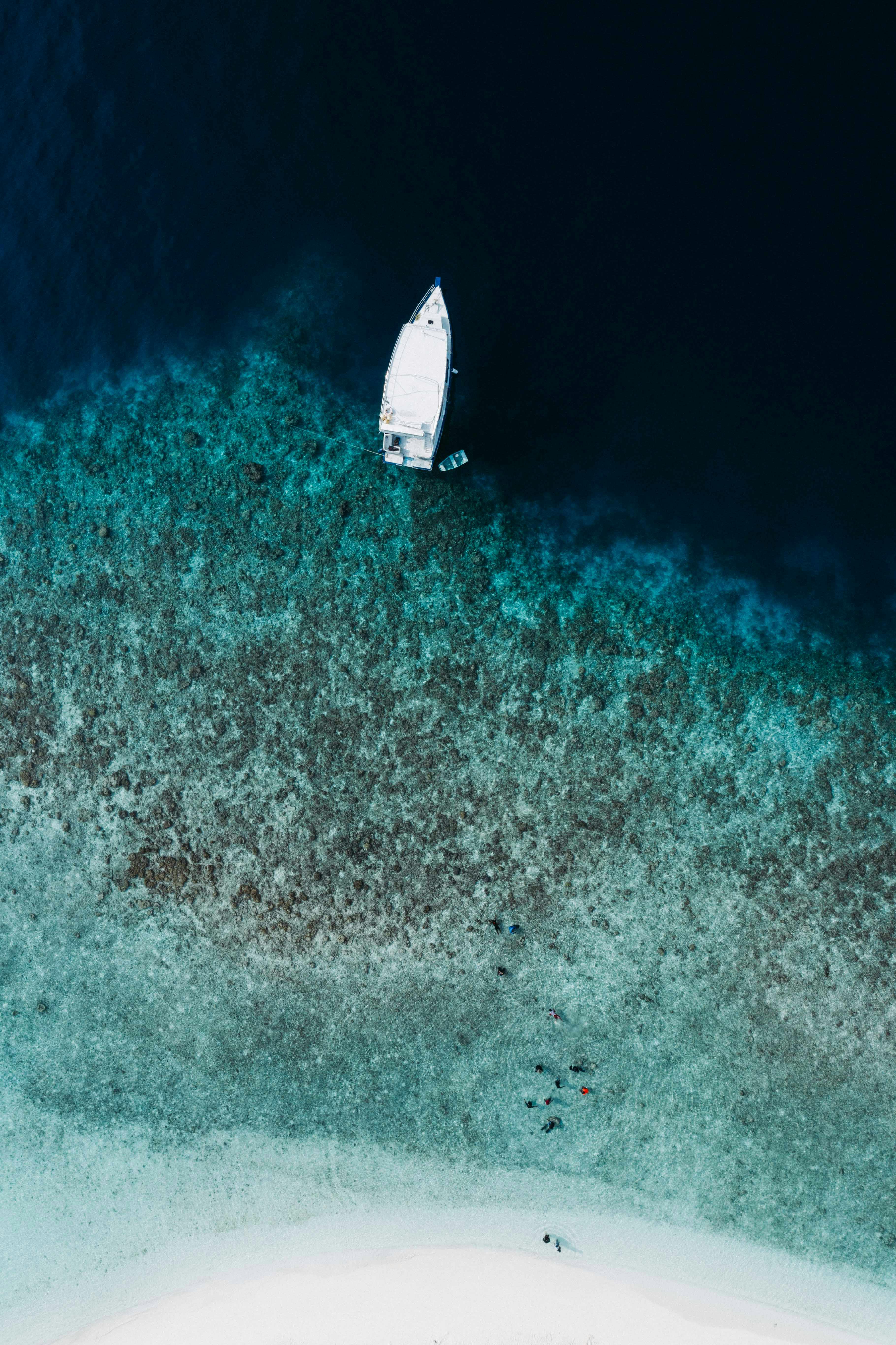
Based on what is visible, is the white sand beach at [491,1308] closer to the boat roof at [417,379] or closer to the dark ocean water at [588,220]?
the dark ocean water at [588,220]

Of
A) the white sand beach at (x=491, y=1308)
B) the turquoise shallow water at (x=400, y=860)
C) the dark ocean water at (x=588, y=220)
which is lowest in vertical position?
the white sand beach at (x=491, y=1308)

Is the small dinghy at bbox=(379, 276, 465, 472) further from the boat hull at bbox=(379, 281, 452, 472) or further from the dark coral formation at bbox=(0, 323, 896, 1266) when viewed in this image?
the dark coral formation at bbox=(0, 323, 896, 1266)

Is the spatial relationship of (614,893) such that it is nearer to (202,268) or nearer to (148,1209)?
(148,1209)

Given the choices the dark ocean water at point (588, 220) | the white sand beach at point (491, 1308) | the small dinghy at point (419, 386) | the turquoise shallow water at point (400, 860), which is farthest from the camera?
the dark ocean water at point (588, 220)

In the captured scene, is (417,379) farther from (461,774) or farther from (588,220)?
(461,774)

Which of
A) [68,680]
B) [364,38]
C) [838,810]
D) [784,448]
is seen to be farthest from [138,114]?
[838,810]

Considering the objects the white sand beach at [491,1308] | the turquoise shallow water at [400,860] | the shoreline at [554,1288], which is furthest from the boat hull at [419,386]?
the white sand beach at [491,1308]

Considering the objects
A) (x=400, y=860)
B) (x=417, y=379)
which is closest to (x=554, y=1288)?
(x=400, y=860)
